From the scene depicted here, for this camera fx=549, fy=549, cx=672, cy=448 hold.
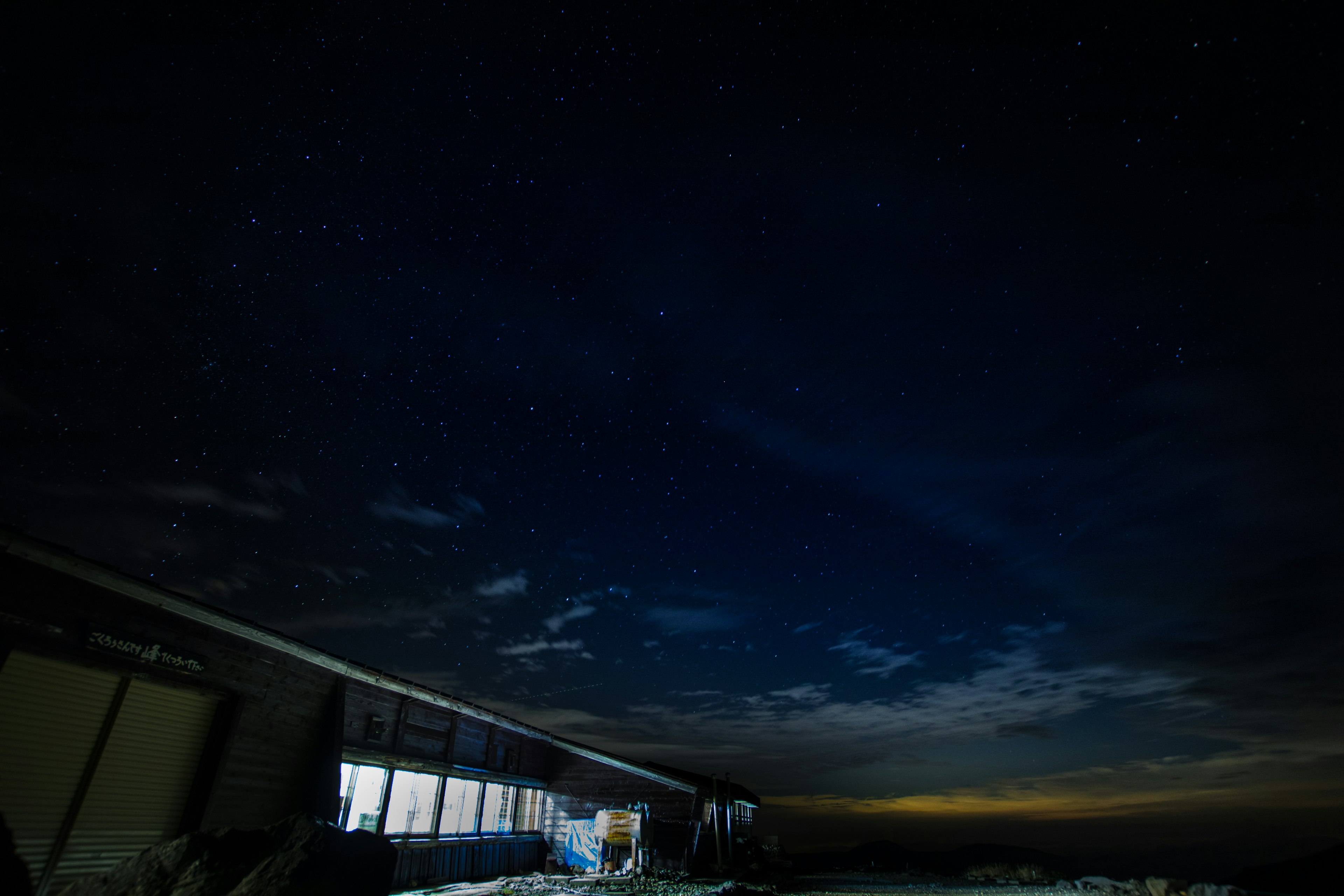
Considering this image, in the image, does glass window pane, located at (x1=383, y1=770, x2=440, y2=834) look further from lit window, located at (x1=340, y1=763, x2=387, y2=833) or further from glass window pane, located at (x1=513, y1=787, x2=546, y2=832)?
glass window pane, located at (x1=513, y1=787, x2=546, y2=832)

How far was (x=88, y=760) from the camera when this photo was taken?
9.70m

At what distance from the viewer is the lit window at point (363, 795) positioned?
14.9m

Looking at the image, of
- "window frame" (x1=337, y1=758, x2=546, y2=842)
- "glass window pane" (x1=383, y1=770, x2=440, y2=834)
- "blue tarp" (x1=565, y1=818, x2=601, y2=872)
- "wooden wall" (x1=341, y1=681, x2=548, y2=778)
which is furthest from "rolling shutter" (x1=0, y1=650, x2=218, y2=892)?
"blue tarp" (x1=565, y1=818, x2=601, y2=872)

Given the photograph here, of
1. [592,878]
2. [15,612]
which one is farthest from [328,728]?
[592,878]

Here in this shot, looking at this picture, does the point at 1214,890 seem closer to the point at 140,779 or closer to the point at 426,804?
the point at 426,804

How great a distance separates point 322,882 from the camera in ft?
26.0

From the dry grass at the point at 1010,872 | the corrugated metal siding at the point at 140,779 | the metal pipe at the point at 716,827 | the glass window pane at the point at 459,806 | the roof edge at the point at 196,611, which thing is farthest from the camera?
the dry grass at the point at 1010,872

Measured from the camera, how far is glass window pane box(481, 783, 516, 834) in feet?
67.9

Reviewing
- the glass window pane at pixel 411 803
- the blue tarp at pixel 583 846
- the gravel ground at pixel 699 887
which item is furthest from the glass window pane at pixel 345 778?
the blue tarp at pixel 583 846

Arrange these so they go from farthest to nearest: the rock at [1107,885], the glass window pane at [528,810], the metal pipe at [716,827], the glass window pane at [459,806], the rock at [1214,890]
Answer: the metal pipe at [716,827], the rock at [1107,885], the glass window pane at [528,810], the glass window pane at [459,806], the rock at [1214,890]

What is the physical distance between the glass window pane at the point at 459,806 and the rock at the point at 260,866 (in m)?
11.0

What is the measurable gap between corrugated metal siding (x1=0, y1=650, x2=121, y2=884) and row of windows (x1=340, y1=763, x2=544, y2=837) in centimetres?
537

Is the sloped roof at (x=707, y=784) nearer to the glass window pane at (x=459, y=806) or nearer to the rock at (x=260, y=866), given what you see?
the glass window pane at (x=459, y=806)

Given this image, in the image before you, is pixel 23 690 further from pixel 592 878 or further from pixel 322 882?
pixel 592 878
